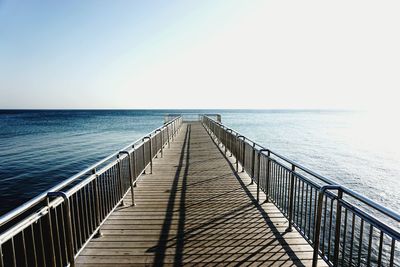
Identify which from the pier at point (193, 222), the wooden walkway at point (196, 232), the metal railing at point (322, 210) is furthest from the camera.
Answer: the wooden walkway at point (196, 232)

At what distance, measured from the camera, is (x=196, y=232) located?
452 centimetres

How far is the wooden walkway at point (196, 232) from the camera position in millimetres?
3754

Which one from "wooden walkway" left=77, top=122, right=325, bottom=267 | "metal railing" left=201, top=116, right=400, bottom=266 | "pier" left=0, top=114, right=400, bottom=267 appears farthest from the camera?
"wooden walkway" left=77, top=122, right=325, bottom=267

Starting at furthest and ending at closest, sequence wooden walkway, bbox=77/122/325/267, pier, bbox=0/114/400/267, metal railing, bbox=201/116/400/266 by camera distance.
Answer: wooden walkway, bbox=77/122/325/267
pier, bbox=0/114/400/267
metal railing, bbox=201/116/400/266

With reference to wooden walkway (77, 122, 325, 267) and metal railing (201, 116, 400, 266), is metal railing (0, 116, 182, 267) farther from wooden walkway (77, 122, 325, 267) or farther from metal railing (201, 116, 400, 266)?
metal railing (201, 116, 400, 266)

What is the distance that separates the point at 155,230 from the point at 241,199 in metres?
2.46

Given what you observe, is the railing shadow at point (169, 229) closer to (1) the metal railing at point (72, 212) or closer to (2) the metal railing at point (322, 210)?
(1) the metal railing at point (72, 212)

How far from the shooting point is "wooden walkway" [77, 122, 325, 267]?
148 inches

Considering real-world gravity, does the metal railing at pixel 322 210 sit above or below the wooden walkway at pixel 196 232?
above

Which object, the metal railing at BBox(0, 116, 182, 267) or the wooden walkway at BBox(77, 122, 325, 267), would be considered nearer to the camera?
the metal railing at BBox(0, 116, 182, 267)

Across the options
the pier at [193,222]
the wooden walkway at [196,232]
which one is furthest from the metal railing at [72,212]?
the wooden walkway at [196,232]

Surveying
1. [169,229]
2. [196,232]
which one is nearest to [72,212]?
[169,229]

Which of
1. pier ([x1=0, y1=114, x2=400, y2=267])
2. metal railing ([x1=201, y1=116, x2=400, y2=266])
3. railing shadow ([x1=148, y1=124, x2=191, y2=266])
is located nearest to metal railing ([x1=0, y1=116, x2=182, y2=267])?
pier ([x1=0, y1=114, x2=400, y2=267])

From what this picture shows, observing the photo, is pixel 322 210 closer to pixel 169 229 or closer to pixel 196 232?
pixel 196 232
